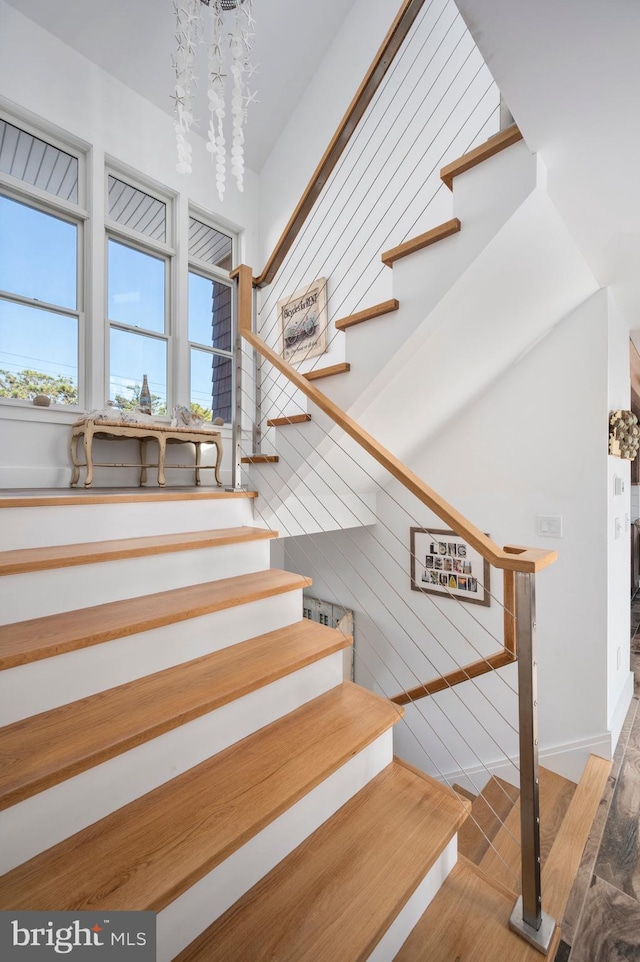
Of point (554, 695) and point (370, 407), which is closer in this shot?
point (370, 407)

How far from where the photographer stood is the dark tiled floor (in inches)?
53.1

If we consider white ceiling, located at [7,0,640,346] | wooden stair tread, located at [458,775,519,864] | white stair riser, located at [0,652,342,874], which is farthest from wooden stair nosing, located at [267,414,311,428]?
wooden stair tread, located at [458,775,519,864]

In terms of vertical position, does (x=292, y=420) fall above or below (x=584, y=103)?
below

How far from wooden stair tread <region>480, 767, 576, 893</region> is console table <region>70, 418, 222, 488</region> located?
2927 millimetres

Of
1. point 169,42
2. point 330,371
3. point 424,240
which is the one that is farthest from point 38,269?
point 424,240

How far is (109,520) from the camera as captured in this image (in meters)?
1.76

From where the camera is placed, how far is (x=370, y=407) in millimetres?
2223

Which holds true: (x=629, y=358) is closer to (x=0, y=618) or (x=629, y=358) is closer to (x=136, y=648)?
(x=136, y=648)

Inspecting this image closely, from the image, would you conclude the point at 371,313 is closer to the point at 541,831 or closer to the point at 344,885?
the point at 344,885

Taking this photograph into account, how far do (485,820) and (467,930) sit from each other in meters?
1.49

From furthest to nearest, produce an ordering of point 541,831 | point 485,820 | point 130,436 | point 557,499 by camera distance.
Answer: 1. point 130,436
2. point 557,499
3. point 485,820
4. point 541,831

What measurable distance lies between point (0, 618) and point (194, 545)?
2.14 ft

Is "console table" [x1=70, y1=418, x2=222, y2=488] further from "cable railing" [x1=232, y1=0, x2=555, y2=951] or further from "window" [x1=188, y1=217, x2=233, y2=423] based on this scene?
"window" [x1=188, y1=217, x2=233, y2=423]

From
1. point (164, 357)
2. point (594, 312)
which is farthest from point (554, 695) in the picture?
point (164, 357)
